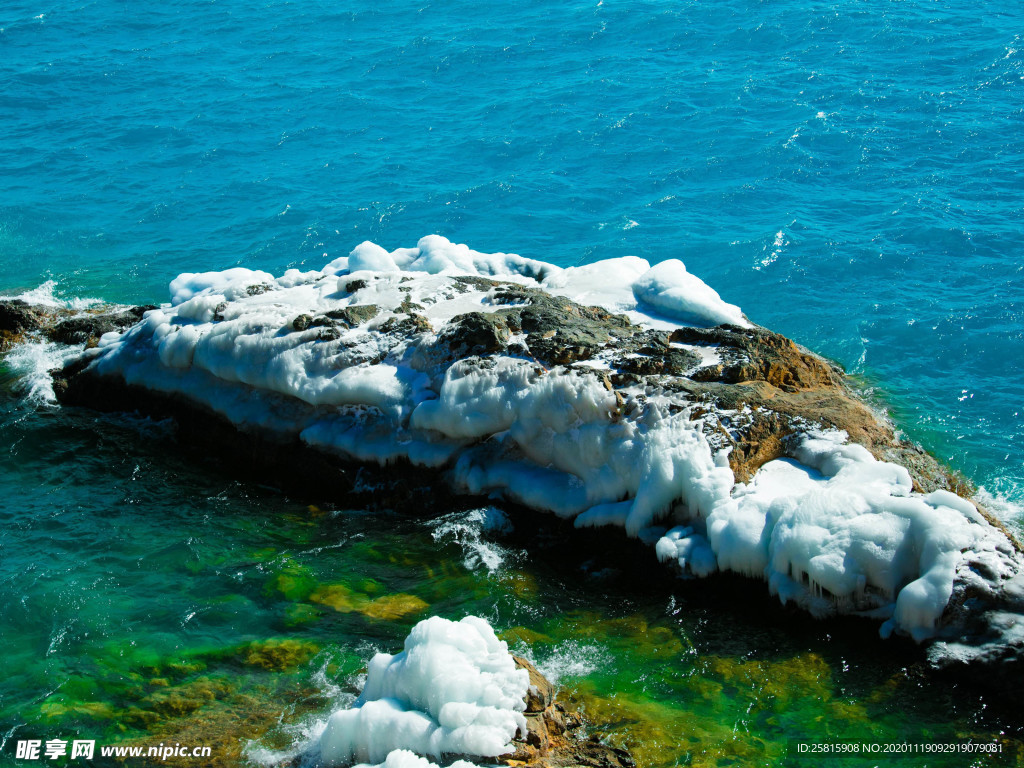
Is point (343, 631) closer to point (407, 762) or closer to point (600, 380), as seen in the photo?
point (407, 762)

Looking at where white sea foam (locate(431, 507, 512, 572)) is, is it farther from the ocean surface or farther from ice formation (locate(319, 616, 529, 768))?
ice formation (locate(319, 616, 529, 768))

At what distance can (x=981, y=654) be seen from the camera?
8.19 meters

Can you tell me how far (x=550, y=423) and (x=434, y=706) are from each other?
4.38 meters

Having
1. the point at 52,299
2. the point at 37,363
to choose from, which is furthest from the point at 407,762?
the point at 52,299

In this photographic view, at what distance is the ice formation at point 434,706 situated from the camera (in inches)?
281

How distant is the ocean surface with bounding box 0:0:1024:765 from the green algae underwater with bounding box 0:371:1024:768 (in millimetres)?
39

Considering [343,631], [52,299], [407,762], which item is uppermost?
[407,762]

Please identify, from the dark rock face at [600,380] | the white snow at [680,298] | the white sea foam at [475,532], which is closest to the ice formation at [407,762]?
the white sea foam at [475,532]

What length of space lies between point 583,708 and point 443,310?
6613 millimetres

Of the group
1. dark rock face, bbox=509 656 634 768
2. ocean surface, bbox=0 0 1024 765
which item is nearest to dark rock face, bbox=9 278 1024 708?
ocean surface, bbox=0 0 1024 765

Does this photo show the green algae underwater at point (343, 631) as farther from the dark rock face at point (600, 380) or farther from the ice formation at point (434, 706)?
the ice formation at point (434, 706)

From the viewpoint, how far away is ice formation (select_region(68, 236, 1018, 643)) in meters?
8.91

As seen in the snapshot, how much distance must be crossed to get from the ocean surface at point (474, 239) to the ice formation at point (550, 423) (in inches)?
27.8

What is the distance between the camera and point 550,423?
11008 mm
